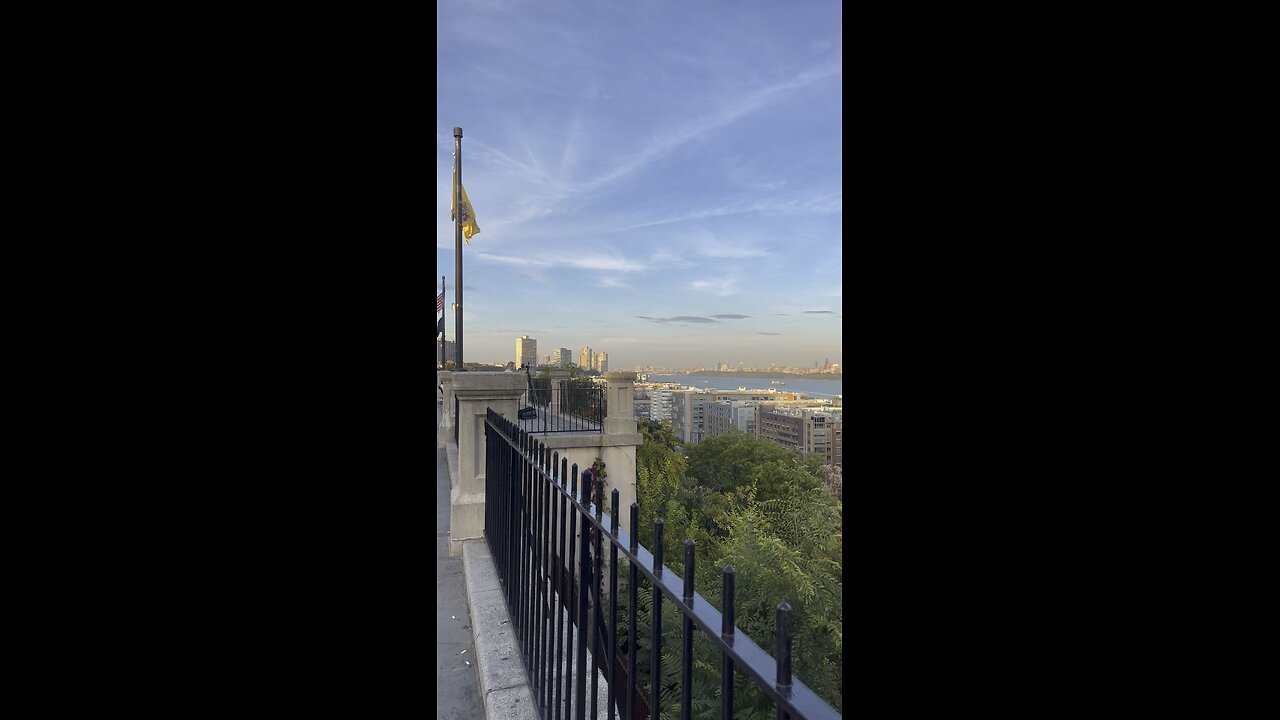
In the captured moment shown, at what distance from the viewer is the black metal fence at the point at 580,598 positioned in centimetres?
117

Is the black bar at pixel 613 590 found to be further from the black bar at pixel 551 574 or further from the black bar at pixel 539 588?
the black bar at pixel 539 588

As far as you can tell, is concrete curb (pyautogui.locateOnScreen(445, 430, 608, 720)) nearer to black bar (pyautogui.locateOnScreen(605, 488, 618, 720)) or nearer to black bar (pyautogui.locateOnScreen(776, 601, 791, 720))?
black bar (pyautogui.locateOnScreen(605, 488, 618, 720))

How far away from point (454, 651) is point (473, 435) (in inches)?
83.5

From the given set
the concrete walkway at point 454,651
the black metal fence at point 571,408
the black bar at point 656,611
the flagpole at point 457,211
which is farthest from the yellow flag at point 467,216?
the black bar at point 656,611

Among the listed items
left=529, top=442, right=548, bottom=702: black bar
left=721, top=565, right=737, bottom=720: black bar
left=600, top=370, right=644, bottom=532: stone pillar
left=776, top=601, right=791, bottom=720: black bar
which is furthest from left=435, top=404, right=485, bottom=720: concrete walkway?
left=600, top=370, right=644, bottom=532: stone pillar

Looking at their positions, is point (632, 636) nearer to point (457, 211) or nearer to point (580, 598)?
point (580, 598)

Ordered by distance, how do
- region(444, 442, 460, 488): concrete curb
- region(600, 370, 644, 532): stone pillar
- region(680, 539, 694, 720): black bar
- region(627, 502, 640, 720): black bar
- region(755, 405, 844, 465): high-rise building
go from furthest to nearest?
region(600, 370, 644, 532): stone pillar
region(755, 405, 844, 465): high-rise building
region(444, 442, 460, 488): concrete curb
region(627, 502, 640, 720): black bar
region(680, 539, 694, 720): black bar

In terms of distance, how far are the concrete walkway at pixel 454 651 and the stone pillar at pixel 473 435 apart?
0.26 metres

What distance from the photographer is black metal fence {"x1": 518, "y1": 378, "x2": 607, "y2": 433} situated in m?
10.9

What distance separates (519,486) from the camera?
3330mm

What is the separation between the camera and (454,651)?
333 centimetres

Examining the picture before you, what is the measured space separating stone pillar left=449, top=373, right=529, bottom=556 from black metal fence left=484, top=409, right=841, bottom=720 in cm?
50
